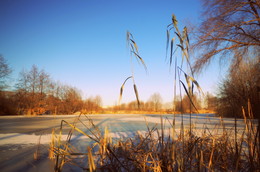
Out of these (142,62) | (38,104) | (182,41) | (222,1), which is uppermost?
(222,1)

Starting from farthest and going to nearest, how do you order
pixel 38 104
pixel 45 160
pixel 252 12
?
1. pixel 38 104
2. pixel 252 12
3. pixel 45 160

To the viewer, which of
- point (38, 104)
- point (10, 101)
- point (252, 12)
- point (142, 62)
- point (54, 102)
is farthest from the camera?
point (54, 102)

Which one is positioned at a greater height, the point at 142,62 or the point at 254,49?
the point at 254,49

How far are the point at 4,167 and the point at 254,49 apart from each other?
7.05 meters

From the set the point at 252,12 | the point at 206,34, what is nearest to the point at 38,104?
the point at 206,34

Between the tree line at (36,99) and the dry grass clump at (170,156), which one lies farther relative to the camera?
the tree line at (36,99)

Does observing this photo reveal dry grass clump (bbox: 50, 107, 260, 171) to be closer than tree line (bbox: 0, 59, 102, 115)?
Yes

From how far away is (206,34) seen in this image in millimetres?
4688

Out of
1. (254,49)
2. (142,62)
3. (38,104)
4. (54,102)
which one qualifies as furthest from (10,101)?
(254,49)

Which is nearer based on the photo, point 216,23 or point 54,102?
point 216,23

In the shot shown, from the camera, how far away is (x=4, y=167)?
3.12ft

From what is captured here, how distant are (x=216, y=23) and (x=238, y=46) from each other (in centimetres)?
121

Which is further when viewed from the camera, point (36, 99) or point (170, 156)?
point (36, 99)

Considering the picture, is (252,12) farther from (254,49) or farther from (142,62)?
(142,62)
